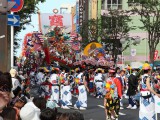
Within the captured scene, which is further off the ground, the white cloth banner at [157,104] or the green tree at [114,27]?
the green tree at [114,27]

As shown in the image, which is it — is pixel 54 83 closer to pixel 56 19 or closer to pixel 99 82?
pixel 99 82

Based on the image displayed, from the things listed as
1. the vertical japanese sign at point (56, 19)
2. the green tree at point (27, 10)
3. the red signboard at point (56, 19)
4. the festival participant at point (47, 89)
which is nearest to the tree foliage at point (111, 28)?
the vertical japanese sign at point (56, 19)

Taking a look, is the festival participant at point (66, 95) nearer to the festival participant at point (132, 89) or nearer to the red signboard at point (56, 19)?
the festival participant at point (132, 89)

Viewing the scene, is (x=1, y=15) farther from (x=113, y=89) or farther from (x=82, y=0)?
(x=82, y=0)

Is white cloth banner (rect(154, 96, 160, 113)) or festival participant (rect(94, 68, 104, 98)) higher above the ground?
white cloth banner (rect(154, 96, 160, 113))

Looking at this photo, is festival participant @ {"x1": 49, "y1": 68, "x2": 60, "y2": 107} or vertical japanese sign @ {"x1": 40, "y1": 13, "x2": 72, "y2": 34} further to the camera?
vertical japanese sign @ {"x1": 40, "y1": 13, "x2": 72, "y2": 34}

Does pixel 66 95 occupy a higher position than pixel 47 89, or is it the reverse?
pixel 47 89

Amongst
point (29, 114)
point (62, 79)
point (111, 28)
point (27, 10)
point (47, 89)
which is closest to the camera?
point (29, 114)

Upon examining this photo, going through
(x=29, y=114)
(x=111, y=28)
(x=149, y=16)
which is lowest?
(x=29, y=114)

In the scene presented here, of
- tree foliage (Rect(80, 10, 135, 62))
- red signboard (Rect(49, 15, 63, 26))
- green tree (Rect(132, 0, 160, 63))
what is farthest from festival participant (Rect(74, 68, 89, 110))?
tree foliage (Rect(80, 10, 135, 62))

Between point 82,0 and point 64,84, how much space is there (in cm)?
6727

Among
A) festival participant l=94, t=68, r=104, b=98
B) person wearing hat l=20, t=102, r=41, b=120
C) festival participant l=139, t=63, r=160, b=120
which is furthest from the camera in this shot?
festival participant l=94, t=68, r=104, b=98

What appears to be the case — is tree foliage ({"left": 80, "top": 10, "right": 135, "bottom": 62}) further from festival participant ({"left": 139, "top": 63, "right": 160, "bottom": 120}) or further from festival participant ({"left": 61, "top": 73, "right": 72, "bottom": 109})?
festival participant ({"left": 139, "top": 63, "right": 160, "bottom": 120})

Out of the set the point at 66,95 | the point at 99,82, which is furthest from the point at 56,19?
the point at 66,95
